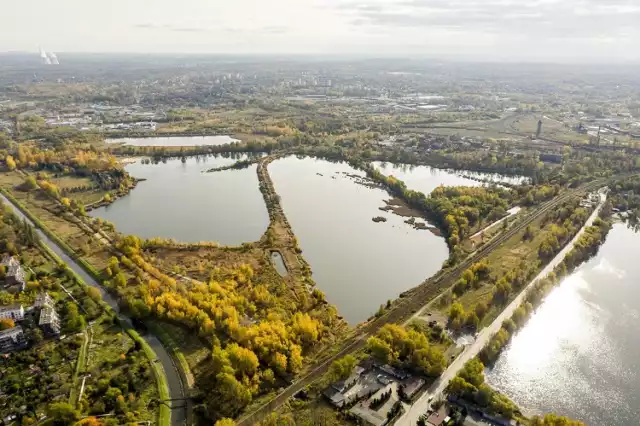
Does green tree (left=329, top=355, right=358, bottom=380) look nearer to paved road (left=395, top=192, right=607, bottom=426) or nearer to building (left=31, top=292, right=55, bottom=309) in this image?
paved road (left=395, top=192, right=607, bottom=426)

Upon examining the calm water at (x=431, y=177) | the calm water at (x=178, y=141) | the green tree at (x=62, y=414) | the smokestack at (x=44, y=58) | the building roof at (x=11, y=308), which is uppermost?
the smokestack at (x=44, y=58)

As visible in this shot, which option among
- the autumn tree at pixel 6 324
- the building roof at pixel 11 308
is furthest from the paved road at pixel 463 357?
the building roof at pixel 11 308

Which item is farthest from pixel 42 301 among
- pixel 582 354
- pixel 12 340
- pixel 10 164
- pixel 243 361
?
pixel 10 164

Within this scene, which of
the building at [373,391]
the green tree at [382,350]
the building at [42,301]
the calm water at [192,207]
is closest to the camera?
the building at [373,391]

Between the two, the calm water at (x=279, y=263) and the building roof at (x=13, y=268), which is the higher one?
the building roof at (x=13, y=268)

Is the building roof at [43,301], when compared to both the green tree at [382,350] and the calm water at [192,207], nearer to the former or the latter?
the calm water at [192,207]

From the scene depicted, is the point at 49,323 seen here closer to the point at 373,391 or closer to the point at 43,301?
the point at 43,301

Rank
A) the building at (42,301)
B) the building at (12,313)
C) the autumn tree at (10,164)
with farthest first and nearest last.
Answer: the autumn tree at (10,164) < the building at (42,301) < the building at (12,313)
